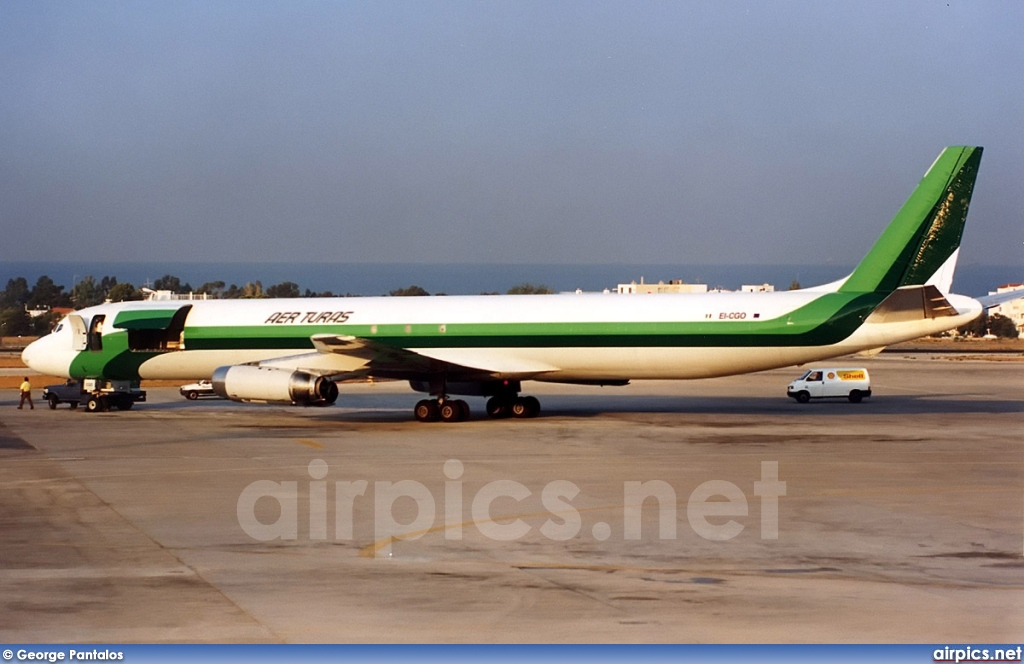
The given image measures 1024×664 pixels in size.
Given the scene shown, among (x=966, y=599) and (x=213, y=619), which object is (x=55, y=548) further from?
(x=966, y=599)

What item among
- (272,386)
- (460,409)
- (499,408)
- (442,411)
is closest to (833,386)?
(499,408)

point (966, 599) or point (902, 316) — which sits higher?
point (902, 316)

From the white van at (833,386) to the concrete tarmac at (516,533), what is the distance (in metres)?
9.95

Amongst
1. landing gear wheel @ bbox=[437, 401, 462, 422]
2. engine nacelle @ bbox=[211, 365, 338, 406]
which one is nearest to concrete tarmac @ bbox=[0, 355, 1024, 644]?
engine nacelle @ bbox=[211, 365, 338, 406]

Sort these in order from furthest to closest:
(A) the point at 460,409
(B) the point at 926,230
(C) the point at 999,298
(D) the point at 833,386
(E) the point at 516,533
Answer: (D) the point at 833,386 < (C) the point at 999,298 < (A) the point at 460,409 < (B) the point at 926,230 < (E) the point at 516,533

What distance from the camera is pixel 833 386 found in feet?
134

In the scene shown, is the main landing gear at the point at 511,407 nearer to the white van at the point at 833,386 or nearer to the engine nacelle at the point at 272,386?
the engine nacelle at the point at 272,386

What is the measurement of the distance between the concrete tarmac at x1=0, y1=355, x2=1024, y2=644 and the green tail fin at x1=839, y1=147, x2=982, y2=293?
3983 millimetres

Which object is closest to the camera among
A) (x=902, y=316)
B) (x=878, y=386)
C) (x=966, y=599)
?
(x=966, y=599)

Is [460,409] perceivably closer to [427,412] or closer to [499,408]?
[427,412]

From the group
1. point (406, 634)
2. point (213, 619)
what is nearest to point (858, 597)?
point (406, 634)

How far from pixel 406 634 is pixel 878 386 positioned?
42310mm

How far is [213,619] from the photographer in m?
10.4

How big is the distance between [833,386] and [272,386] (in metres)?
20.5
